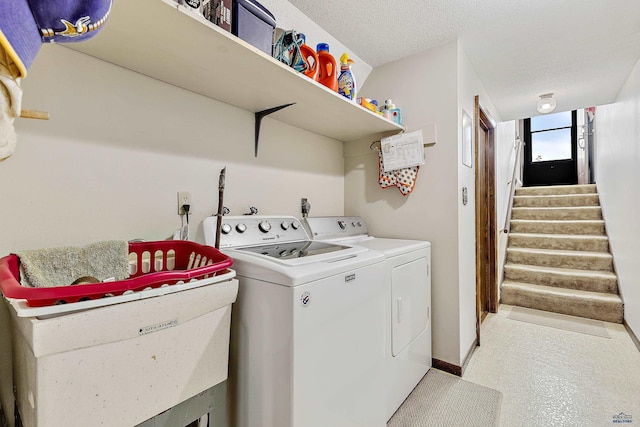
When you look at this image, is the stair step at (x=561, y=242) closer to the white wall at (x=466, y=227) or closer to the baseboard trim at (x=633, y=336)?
the baseboard trim at (x=633, y=336)

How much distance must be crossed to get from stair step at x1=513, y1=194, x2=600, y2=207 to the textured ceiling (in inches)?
90.0

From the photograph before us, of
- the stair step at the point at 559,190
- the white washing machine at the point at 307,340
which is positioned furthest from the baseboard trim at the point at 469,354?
the stair step at the point at 559,190

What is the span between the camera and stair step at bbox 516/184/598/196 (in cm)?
451

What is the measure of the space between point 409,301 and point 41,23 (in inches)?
70.0

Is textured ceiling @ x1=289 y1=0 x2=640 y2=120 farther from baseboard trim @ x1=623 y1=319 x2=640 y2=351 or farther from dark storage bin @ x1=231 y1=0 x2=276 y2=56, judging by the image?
baseboard trim @ x1=623 y1=319 x2=640 y2=351

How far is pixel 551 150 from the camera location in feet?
22.0

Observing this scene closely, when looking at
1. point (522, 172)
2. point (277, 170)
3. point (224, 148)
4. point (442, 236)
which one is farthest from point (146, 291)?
point (522, 172)

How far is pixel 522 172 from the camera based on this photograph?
7.01 meters

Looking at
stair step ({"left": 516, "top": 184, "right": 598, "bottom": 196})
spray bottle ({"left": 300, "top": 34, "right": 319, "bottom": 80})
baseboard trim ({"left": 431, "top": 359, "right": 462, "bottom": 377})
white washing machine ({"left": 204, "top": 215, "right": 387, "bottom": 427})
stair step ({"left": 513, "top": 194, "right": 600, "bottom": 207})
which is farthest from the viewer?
stair step ({"left": 516, "top": 184, "right": 598, "bottom": 196})

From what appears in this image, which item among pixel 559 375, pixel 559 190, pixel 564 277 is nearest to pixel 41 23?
pixel 559 375

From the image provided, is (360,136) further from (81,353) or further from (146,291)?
(81,353)

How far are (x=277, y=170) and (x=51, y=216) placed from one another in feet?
3.74

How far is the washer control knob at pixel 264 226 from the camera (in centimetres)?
158

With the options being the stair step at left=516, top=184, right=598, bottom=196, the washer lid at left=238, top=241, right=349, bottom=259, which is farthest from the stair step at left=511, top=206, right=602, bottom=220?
the washer lid at left=238, top=241, right=349, bottom=259
